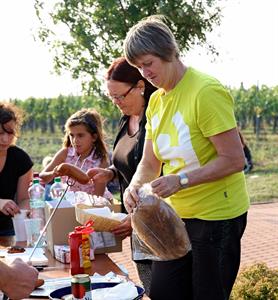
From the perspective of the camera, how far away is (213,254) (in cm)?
305

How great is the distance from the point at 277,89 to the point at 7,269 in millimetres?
24644

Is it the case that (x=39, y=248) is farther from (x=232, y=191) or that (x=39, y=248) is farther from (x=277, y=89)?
(x=277, y=89)

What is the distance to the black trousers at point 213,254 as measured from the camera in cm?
306

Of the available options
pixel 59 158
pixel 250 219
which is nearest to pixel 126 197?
pixel 59 158

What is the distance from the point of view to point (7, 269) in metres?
2.61

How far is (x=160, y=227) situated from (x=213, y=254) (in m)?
0.26

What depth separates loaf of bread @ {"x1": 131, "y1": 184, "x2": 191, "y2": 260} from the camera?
2980mm

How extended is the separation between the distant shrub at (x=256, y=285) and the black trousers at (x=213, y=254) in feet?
4.12

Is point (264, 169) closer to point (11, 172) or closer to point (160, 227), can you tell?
point (11, 172)

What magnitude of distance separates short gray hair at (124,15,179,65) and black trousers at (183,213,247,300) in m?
0.74

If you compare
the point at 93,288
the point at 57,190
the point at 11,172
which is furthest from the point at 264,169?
the point at 93,288

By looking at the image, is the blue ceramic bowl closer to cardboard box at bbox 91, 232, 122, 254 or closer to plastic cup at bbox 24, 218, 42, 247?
cardboard box at bbox 91, 232, 122, 254

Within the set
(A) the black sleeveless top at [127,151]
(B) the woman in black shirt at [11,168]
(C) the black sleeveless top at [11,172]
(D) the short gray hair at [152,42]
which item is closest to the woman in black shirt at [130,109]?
(A) the black sleeveless top at [127,151]

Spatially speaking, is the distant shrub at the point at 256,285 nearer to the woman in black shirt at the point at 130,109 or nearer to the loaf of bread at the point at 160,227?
the woman in black shirt at the point at 130,109
